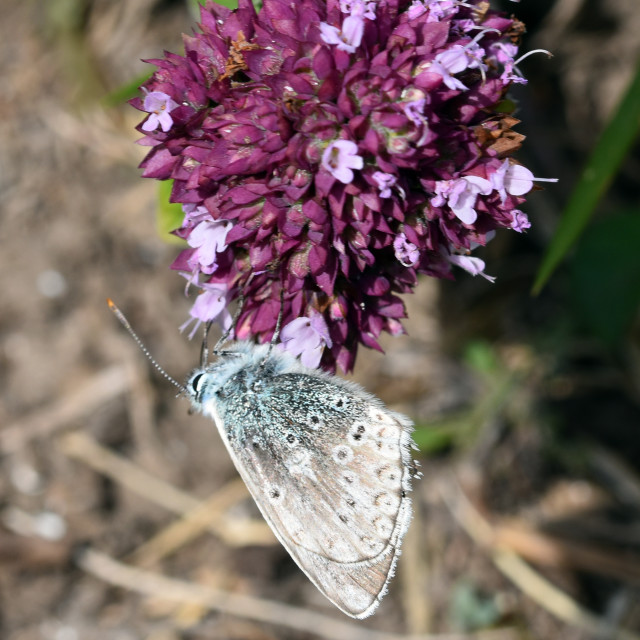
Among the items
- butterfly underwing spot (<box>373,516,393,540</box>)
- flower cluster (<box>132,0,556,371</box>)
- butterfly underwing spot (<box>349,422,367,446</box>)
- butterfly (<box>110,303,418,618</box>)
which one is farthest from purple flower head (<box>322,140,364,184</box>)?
butterfly underwing spot (<box>373,516,393,540</box>)

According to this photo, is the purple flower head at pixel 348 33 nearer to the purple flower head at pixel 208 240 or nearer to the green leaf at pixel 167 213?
the purple flower head at pixel 208 240

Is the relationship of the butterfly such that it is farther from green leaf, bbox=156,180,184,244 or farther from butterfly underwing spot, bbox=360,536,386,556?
green leaf, bbox=156,180,184,244

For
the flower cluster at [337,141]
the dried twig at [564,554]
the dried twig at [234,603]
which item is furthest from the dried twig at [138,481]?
the flower cluster at [337,141]

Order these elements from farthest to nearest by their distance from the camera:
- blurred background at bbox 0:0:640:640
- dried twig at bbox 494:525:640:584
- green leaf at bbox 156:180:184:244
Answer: blurred background at bbox 0:0:640:640
dried twig at bbox 494:525:640:584
green leaf at bbox 156:180:184:244

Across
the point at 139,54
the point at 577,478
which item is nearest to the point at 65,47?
the point at 139,54

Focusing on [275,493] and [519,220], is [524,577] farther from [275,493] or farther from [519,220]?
[519,220]
